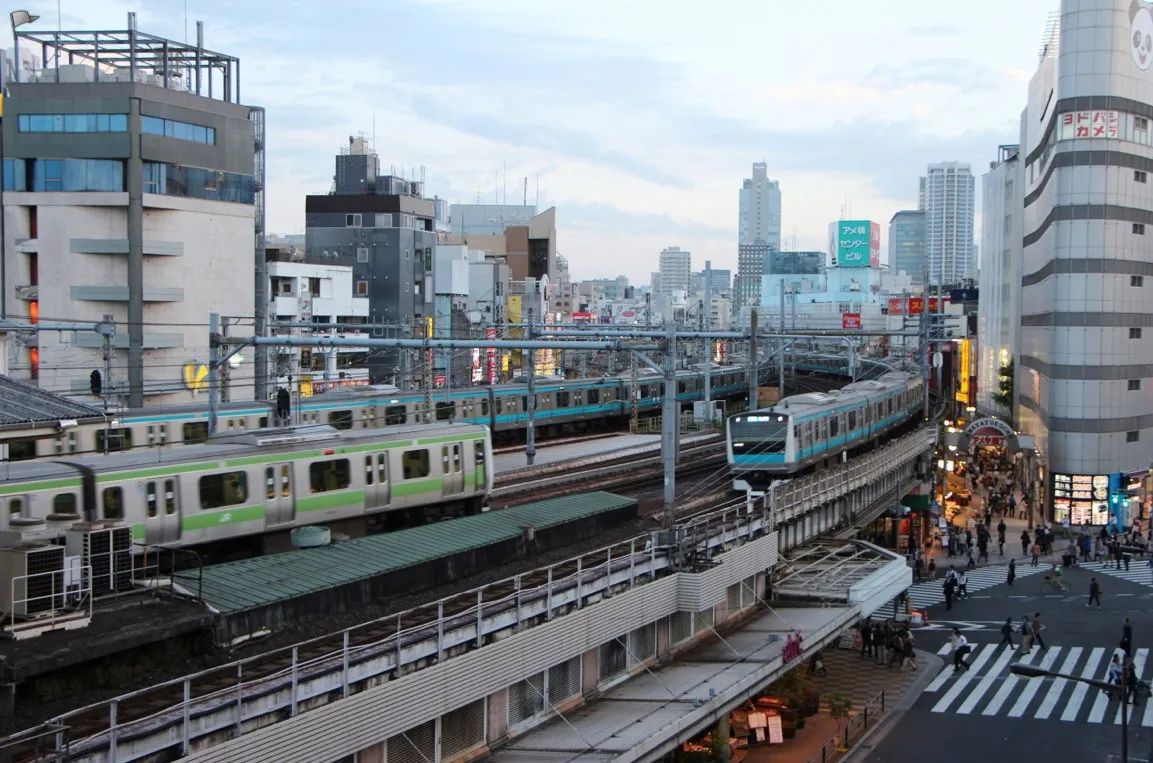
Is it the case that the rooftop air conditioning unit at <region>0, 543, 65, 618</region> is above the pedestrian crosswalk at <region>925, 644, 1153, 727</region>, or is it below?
above

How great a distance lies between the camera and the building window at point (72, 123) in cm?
4500

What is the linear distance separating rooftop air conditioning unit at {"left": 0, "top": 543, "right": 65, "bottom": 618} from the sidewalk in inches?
477

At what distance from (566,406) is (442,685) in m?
37.3

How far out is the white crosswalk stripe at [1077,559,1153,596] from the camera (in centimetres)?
3622

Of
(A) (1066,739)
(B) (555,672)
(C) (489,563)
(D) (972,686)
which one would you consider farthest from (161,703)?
(D) (972,686)

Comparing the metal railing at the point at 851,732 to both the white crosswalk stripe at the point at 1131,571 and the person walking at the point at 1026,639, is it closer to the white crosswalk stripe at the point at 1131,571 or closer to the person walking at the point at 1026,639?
the person walking at the point at 1026,639

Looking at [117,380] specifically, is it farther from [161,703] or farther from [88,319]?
[161,703]

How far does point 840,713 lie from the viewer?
878 inches

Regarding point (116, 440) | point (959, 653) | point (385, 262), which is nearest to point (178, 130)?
point (116, 440)

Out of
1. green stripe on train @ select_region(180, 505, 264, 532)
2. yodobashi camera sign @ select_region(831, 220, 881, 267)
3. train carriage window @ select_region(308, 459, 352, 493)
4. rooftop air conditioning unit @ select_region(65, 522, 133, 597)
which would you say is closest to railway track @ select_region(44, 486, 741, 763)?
rooftop air conditioning unit @ select_region(65, 522, 133, 597)

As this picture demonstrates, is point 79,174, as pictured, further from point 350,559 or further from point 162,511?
point 350,559

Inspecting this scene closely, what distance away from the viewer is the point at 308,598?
1452 cm

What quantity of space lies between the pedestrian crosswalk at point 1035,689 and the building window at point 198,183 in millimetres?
33627

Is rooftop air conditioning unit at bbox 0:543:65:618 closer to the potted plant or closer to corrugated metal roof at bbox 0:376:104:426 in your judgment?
corrugated metal roof at bbox 0:376:104:426
